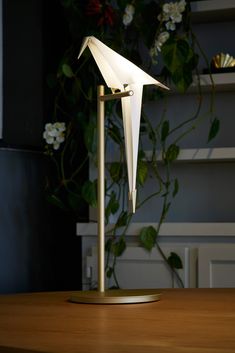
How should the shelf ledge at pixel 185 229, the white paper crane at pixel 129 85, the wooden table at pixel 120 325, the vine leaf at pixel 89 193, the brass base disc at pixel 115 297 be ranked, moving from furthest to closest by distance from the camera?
the vine leaf at pixel 89 193 → the shelf ledge at pixel 185 229 → the white paper crane at pixel 129 85 → the brass base disc at pixel 115 297 → the wooden table at pixel 120 325

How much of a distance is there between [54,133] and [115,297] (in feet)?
5.36

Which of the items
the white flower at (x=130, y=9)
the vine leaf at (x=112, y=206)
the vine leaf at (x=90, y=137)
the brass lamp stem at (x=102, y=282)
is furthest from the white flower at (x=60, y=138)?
the brass lamp stem at (x=102, y=282)

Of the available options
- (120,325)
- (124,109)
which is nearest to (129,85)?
(124,109)

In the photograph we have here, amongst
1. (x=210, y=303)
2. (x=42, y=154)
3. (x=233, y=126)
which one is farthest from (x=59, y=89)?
(x=210, y=303)

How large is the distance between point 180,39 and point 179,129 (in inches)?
18.3

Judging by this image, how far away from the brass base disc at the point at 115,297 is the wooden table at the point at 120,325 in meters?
0.02

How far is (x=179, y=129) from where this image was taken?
328cm

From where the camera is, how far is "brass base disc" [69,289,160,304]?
4.92 feet

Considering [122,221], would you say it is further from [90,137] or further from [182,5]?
[182,5]

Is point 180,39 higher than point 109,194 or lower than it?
higher

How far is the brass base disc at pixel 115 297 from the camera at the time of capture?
150 cm

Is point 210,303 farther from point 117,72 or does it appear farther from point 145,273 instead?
point 145,273

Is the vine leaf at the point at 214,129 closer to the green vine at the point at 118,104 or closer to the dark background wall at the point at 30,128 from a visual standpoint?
the green vine at the point at 118,104

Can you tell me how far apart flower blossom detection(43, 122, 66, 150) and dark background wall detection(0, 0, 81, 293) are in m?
0.12
